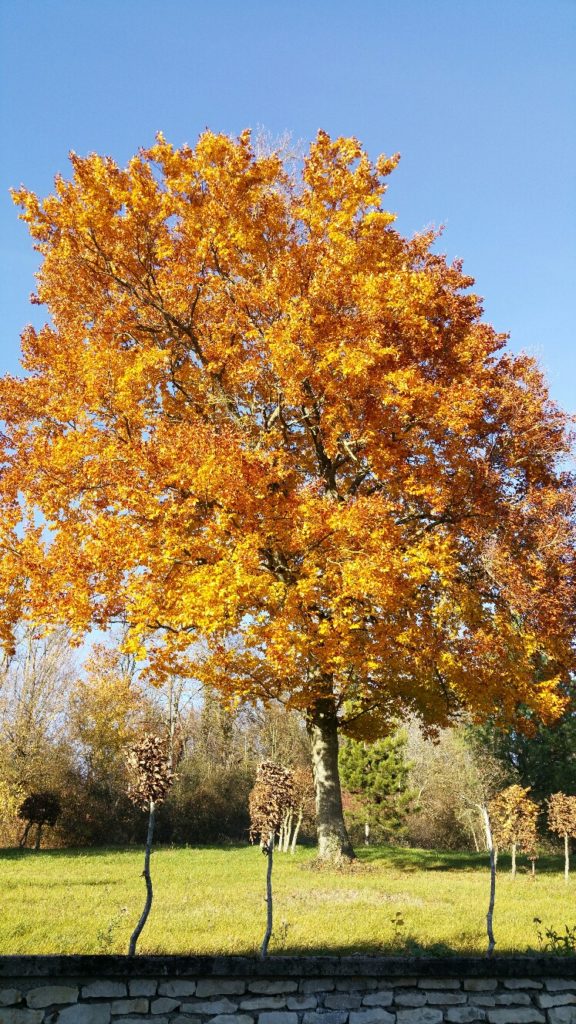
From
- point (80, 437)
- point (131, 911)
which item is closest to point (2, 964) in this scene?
point (131, 911)

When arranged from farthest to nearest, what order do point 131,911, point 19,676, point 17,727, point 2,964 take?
point 19,676 → point 17,727 → point 131,911 → point 2,964

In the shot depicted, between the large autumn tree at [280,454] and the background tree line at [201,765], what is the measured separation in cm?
867

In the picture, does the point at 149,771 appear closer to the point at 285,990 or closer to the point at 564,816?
the point at 285,990

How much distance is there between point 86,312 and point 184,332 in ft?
7.46

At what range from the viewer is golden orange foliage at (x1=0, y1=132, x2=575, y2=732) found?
37.1 feet

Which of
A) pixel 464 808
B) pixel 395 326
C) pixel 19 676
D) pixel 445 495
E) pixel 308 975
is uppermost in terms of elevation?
pixel 395 326

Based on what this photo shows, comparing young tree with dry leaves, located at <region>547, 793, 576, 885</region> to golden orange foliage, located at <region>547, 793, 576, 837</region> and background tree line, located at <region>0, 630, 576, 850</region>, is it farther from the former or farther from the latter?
background tree line, located at <region>0, 630, 576, 850</region>

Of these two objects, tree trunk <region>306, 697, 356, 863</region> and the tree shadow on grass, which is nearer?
tree trunk <region>306, 697, 356, 863</region>

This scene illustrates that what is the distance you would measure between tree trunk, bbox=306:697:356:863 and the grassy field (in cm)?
55

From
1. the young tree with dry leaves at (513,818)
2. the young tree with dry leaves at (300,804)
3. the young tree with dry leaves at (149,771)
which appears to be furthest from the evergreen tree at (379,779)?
Answer: the young tree with dry leaves at (149,771)

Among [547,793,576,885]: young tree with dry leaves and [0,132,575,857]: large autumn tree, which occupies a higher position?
[0,132,575,857]: large autumn tree

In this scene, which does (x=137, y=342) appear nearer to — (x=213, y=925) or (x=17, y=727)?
Result: (x=213, y=925)

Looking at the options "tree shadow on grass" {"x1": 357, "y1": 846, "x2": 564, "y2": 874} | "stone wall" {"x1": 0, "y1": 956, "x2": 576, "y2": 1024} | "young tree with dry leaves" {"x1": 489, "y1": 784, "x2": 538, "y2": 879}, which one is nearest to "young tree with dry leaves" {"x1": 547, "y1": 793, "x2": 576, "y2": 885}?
"young tree with dry leaves" {"x1": 489, "y1": 784, "x2": 538, "y2": 879}

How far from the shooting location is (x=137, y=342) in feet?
46.5
